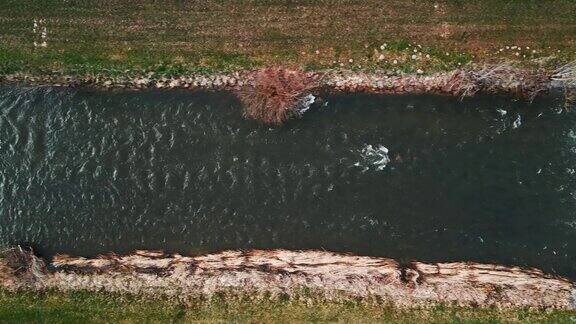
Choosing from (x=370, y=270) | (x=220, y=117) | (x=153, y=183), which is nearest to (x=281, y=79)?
(x=220, y=117)

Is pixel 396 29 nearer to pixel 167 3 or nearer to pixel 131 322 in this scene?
pixel 167 3

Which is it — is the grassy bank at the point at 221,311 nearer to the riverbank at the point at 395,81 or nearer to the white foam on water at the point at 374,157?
the white foam on water at the point at 374,157

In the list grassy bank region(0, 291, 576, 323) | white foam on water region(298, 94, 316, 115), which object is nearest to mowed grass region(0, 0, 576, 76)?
white foam on water region(298, 94, 316, 115)

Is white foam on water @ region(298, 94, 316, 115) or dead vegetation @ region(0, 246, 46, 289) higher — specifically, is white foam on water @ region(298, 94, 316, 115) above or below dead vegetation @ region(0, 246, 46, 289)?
above

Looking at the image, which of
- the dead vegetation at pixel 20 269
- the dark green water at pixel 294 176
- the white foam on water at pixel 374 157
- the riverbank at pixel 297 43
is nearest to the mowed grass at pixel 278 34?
the riverbank at pixel 297 43

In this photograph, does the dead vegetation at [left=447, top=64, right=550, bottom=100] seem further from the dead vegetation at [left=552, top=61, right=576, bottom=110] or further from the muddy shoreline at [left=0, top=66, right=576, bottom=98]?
the dead vegetation at [left=552, top=61, right=576, bottom=110]
